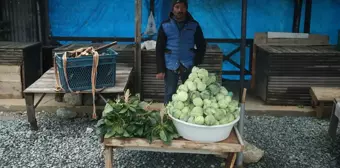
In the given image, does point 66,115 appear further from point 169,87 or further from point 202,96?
point 202,96

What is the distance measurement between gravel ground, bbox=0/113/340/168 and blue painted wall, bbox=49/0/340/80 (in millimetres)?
2136

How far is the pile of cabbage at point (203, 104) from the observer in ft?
10.2

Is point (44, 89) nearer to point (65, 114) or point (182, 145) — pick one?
point (65, 114)

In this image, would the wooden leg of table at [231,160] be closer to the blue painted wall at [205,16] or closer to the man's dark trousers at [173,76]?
the man's dark trousers at [173,76]

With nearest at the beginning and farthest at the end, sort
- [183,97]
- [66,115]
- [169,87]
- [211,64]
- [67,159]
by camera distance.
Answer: [183,97], [67,159], [169,87], [66,115], [211,64]

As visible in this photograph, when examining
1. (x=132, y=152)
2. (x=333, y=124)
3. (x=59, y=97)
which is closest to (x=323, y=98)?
(x=333, y=124)

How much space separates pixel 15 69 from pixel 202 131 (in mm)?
4082

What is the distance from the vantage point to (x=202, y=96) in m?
3.26

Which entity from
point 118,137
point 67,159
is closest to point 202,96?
point 118,137

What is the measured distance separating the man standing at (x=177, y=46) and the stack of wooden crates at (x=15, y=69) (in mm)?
2576

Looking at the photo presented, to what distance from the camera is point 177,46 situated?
465 cm

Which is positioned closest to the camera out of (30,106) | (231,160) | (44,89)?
(231,160)

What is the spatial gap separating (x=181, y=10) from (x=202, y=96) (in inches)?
61.2

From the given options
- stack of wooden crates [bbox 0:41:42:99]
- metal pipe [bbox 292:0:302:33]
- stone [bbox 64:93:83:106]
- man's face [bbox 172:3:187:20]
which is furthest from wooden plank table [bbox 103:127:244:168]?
metal pipe [bbox 292:0:302:33]
